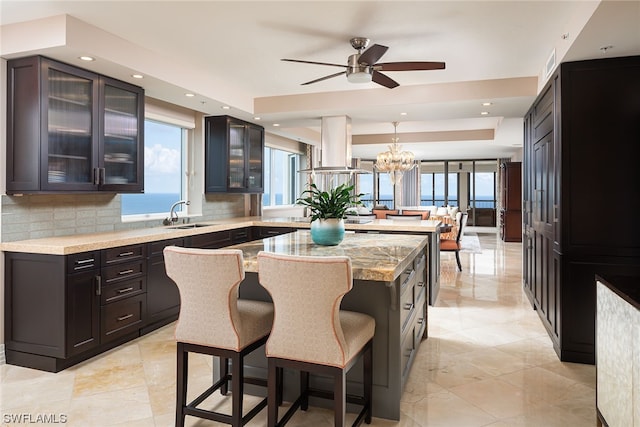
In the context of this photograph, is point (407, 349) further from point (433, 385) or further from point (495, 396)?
point (495, 396)

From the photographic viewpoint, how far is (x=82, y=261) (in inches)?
122

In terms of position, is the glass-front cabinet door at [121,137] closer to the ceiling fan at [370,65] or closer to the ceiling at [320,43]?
the ceiling at [320,43]

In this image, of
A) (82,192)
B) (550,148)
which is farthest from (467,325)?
(82,192)

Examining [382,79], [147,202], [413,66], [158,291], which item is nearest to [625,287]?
[413,66]

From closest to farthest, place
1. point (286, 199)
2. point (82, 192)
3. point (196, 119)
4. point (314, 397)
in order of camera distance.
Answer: point (314, 397)
point (82, 192)
point (196, 119)
point (286, 199)

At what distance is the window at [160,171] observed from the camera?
15.7ft

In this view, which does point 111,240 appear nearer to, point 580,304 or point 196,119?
point 196,119

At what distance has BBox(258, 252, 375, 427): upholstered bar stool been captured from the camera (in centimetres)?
181

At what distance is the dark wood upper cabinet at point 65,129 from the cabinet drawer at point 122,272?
2.24ft

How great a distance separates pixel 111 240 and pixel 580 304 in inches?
145

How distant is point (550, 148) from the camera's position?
3562 millimetres

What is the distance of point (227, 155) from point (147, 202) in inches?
47.1

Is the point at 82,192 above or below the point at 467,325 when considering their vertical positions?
above

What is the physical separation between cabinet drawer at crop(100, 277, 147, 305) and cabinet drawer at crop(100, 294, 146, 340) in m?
0.04
